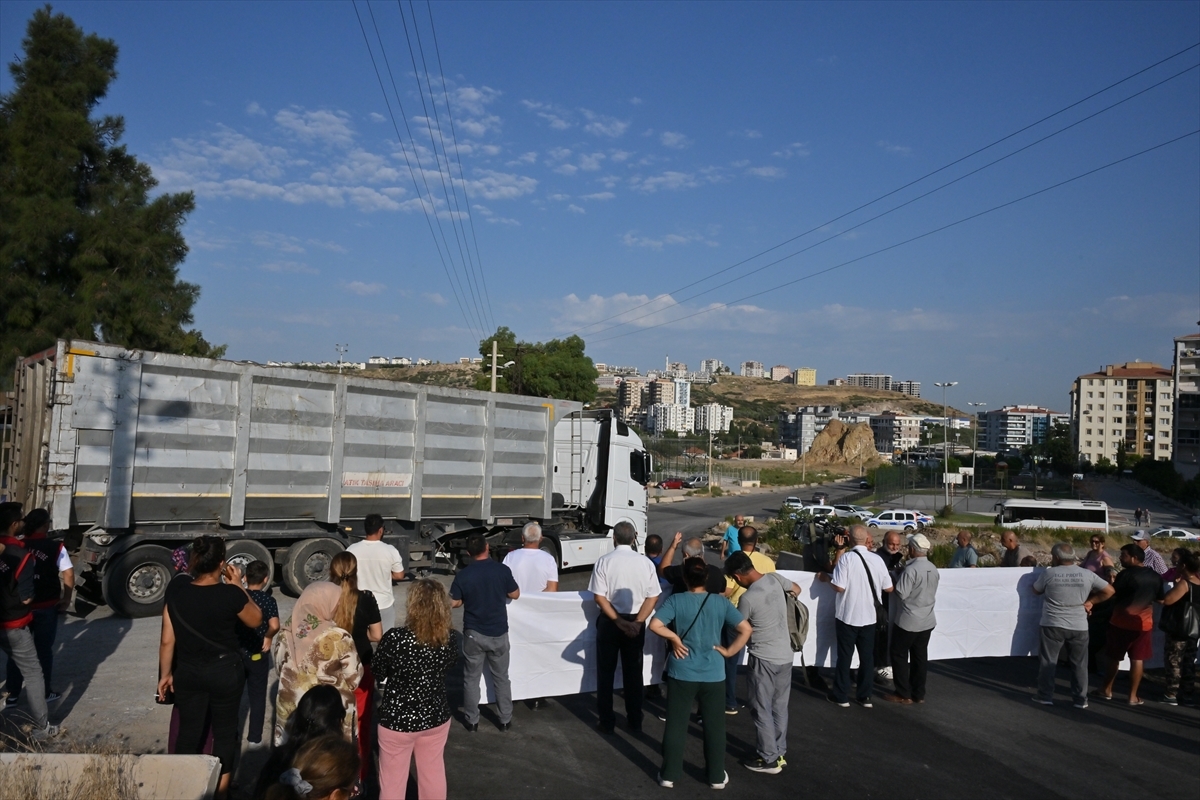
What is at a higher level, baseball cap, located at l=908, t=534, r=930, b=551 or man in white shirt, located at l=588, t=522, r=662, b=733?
baseball cap, located at l=908, t=534, r=930, b=551

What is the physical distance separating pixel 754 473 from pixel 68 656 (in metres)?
86.2

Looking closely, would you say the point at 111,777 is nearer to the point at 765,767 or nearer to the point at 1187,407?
the point at 765,767

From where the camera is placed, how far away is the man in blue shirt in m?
6.80

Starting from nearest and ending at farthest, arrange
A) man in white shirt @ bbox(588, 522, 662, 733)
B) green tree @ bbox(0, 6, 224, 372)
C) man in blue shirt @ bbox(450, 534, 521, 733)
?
1. man in blue shirt @ bbox(450, 534, 521, 733)
2. man in white shirt @ bbox(588, 522, 662, 733)
3. green tree @ bbox(0, 6, 224, 372)

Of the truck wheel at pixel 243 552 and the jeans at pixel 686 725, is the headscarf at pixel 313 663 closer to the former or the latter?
the jeans at pixel 686 725

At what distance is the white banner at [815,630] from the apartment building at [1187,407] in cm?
9967

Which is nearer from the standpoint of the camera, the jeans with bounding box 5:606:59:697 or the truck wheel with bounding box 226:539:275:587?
the jeans with bounding box 5:606:59:697

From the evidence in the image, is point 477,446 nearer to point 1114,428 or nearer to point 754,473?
point 754,473

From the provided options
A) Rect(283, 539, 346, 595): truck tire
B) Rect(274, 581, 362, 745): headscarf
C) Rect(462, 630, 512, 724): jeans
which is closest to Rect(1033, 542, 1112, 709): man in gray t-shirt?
Rect(462, 630, 512, 724): jeans

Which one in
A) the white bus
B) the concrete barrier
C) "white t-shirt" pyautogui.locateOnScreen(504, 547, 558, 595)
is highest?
"white t-shirt" pyautogui.locateOnScreen(504, 547, 558, 595)

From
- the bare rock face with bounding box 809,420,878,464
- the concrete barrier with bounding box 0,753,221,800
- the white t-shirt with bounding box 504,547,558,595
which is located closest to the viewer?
the concrete barrier with bounding box 0,753,221,800

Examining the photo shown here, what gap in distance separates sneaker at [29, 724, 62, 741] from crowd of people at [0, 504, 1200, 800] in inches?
1.0

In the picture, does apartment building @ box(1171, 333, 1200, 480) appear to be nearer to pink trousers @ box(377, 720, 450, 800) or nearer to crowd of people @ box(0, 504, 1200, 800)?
crowd of people @ box(0, 504, 1200, 800)

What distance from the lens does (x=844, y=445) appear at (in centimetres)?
12912
